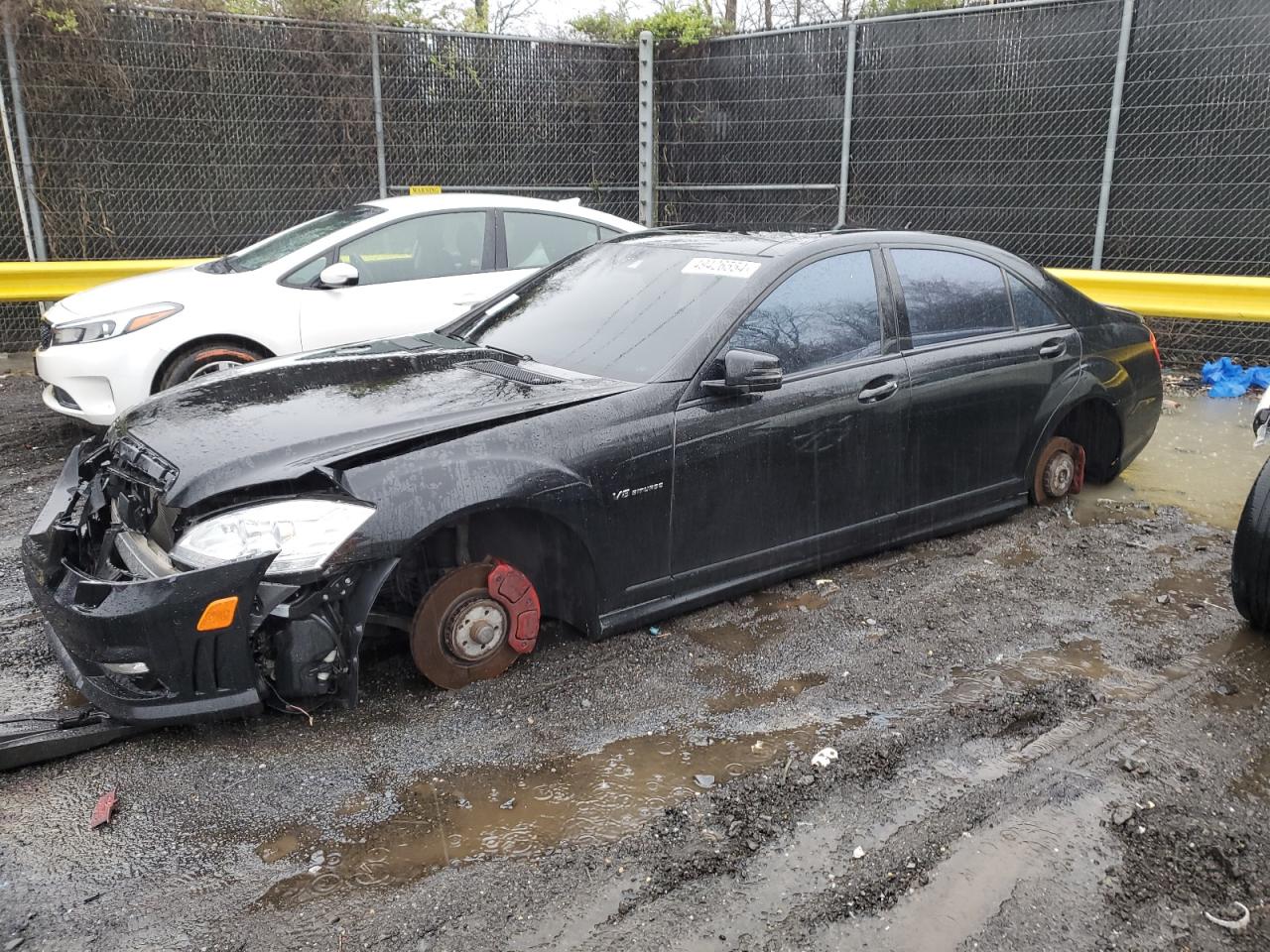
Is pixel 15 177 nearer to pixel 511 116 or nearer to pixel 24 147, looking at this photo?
pixel 24 147

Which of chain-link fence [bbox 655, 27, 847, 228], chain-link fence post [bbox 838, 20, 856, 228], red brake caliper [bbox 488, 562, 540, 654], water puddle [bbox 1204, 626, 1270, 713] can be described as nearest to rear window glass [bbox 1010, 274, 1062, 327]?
water puddle [bbox 1204, 626, 1270, 713]

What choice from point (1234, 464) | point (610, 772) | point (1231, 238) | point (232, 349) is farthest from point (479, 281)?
point (1231, 238)

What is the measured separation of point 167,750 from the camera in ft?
10.4

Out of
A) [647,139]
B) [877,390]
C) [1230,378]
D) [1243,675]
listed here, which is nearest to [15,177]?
[647,139]

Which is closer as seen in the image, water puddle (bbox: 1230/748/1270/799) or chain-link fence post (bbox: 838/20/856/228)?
water puddle (bbox: 1230/748/1270/799)

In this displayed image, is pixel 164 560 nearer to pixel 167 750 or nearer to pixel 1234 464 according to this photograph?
pixel 167 750

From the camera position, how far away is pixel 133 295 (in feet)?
21.0

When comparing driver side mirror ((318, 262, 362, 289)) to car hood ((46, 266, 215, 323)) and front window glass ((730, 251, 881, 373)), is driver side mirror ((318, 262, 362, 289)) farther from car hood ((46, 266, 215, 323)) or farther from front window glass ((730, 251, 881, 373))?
front window glass ((730, 251, 881, 373))

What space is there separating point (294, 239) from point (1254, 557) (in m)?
6.06

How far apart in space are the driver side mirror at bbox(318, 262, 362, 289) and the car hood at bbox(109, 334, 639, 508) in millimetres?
2093

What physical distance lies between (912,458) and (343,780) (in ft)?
9.35

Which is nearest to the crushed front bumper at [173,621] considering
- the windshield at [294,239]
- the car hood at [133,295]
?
the car hood at [133,295]

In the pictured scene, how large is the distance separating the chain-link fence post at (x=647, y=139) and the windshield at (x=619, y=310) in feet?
23.2

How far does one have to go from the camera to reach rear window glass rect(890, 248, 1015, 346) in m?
4.66
